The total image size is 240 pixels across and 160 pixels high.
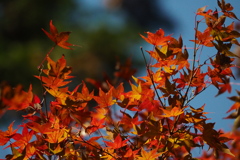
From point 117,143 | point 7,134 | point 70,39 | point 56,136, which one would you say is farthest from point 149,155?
point 70,39

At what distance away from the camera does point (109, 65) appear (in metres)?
9.80

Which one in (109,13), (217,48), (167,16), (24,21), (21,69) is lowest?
(21,69)

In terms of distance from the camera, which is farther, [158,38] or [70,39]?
[70,39]

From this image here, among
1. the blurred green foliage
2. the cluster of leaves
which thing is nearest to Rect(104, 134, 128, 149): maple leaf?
the cluster of leaves

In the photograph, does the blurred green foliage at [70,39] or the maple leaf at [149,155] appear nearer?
the maple leaf at [149,155]

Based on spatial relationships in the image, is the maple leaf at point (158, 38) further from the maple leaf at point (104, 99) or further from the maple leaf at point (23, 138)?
the maple leaf at point (23, 138)

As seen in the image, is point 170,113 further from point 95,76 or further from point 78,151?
point 95,76

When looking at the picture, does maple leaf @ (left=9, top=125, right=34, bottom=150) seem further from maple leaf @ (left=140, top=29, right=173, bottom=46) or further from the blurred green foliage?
the blurred green foliage

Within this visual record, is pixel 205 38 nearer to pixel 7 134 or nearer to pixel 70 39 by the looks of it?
pixel 7 134

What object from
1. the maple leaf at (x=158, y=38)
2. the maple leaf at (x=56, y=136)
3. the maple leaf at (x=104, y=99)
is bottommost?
the maple leaf at (x=56, y=136)

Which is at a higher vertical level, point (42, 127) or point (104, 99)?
point (104, 99)

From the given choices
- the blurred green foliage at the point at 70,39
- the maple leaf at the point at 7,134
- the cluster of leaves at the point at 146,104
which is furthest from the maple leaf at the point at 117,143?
the blurred green foliage at the point at 70,39

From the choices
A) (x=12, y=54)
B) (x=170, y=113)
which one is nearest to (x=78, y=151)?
(x=170, y=113)

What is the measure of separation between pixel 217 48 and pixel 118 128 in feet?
1.09
